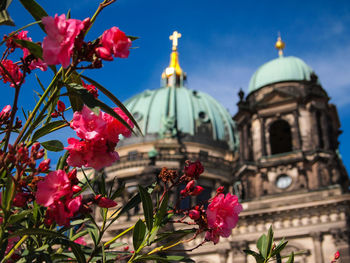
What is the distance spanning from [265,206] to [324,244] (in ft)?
11.3

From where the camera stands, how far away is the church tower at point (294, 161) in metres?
23.1

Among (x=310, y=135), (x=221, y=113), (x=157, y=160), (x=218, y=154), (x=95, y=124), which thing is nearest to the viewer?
(x=95, y=124)

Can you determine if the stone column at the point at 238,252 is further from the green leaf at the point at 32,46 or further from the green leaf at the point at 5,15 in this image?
the green leaf at the point at 32,46

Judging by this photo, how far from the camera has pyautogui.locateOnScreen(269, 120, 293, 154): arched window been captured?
28891 millimetres

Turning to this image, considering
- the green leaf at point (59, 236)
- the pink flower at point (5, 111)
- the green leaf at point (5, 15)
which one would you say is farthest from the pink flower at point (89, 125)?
the pink flower at point (5, 111)

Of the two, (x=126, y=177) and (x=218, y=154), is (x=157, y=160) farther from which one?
(x=218, y=154)

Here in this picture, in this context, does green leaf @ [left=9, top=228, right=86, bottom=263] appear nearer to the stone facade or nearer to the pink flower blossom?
the pink flower blossom

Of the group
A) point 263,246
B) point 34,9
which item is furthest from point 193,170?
point 34,9

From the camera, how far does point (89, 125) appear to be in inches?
117

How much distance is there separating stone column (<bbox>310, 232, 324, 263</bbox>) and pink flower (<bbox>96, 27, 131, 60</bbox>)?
2191 centimetres

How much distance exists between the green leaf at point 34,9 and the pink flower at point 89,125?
64 cm

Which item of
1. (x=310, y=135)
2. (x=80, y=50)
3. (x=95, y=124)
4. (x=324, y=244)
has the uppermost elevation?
(x=310, y=135)

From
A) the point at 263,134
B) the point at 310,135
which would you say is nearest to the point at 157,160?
the point at 263,134

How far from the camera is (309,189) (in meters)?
24.4
